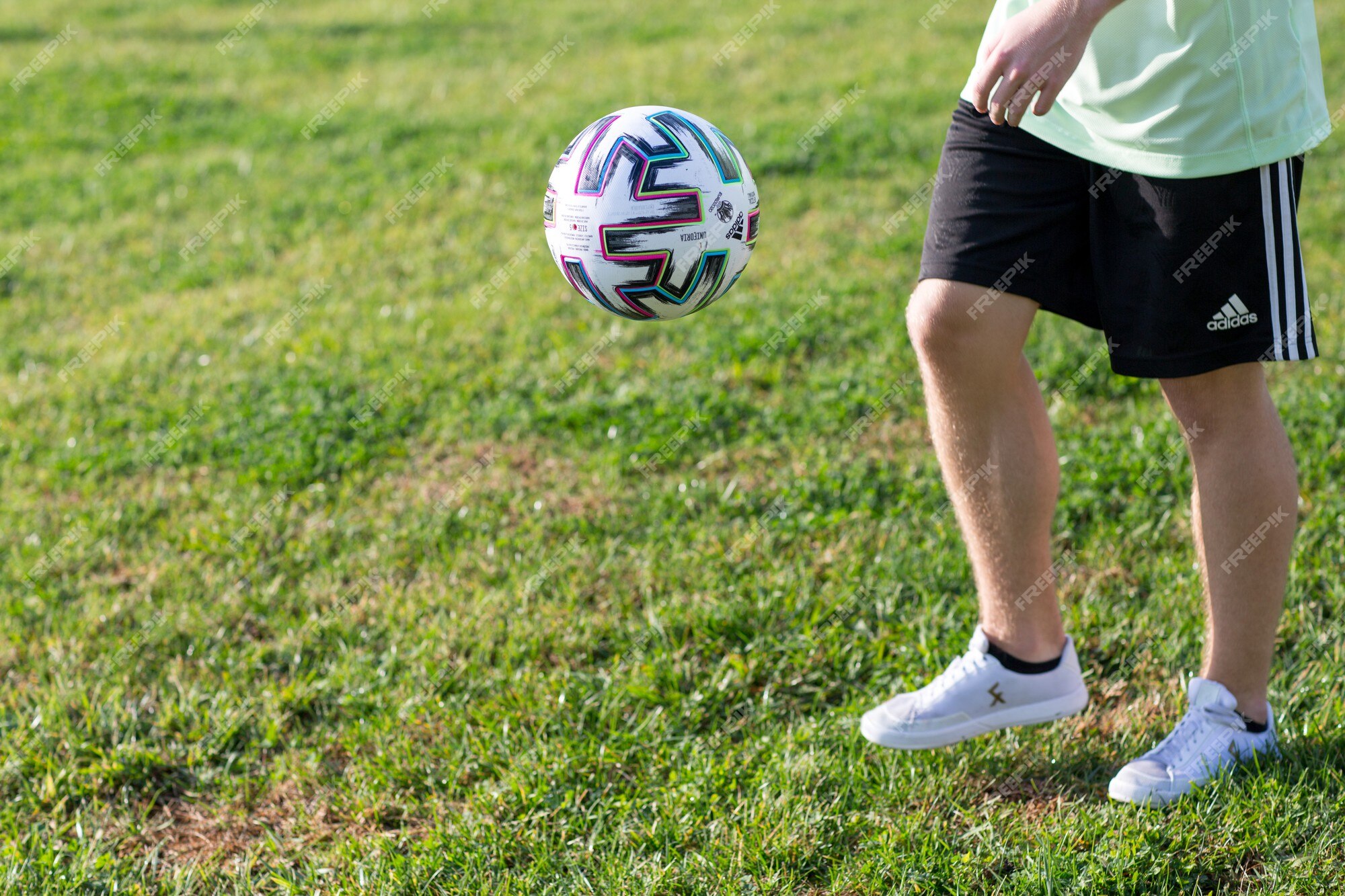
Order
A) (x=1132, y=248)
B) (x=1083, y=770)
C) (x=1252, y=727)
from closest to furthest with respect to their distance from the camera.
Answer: (x=1132, y=248)
(x=1252, y=727)
(x=1083, y=770)

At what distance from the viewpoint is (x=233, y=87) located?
9.35 meters

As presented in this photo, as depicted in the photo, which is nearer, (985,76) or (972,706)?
(985,76)

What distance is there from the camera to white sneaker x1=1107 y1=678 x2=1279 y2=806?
7.81ft

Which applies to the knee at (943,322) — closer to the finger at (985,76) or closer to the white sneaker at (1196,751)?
the finger at (985,76)

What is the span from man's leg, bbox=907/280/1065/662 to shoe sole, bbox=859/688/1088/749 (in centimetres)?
11

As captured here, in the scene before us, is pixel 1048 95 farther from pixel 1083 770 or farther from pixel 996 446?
pixel 1083 770

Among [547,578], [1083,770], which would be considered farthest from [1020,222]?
[547,578]

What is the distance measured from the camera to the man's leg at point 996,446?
2.36m

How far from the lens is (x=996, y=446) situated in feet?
8.14

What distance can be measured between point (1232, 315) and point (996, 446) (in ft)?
1.76

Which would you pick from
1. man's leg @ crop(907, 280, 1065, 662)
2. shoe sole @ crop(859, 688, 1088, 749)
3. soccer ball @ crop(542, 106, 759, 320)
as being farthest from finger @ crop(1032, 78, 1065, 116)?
shoe sole @ crop(859, 688, 1088, 749)

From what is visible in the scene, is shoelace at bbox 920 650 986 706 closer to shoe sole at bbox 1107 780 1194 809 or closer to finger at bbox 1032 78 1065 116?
shoe sole at bbox 1107 780 1194 809

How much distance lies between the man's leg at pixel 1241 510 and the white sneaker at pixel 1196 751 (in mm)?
42

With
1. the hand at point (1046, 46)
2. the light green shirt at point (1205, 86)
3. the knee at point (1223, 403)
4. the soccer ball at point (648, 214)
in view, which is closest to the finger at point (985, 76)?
the hand at point (1046, 46)
